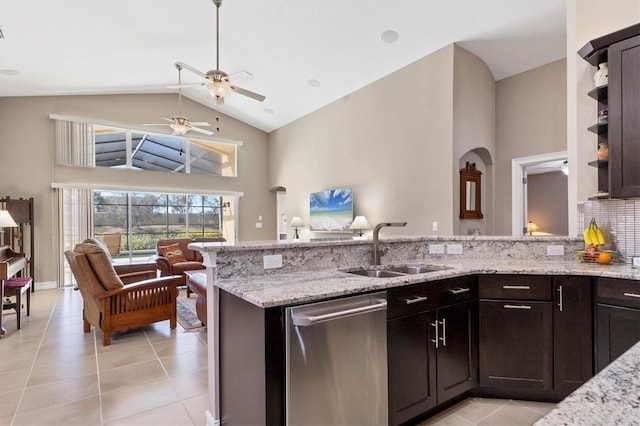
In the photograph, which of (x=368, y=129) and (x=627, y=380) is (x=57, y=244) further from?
(x=627, y=380)

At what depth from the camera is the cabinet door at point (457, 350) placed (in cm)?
213

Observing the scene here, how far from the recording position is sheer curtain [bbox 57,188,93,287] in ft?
20.9

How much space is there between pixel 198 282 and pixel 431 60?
13.9 ft

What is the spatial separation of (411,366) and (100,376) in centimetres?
250

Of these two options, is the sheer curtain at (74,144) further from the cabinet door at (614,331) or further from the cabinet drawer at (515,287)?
the cabinet door at (614,331)

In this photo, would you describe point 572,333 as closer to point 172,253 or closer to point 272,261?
point 272,261

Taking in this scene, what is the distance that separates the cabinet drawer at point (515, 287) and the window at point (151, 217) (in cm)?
700

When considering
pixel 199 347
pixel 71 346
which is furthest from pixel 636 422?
pixel 71 346

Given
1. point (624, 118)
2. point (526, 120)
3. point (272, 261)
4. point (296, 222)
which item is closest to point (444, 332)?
point (272, 261)

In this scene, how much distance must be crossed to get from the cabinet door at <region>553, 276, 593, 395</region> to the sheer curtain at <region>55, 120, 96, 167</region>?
7.82 meters

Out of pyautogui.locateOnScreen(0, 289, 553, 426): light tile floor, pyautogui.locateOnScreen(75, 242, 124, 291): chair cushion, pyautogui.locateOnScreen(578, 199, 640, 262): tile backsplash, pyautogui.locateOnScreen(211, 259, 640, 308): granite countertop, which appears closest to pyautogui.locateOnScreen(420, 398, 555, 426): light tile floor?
pyautogui.locateOnScreen(0, 289, 553, 426): light tile floor

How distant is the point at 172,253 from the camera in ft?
21.6

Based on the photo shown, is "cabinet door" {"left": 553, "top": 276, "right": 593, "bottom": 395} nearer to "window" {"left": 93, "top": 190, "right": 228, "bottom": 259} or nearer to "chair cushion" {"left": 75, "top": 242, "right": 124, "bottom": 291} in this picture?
"chair cushion" {"left": 75, "top": 242, "right": 124, "bottom": 291}

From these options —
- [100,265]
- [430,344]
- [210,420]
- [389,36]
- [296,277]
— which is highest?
[389,36]
